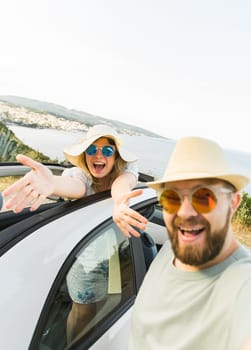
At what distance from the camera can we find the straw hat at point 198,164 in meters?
1.28

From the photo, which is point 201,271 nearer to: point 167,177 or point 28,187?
point 167,177

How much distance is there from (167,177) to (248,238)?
8238 mm

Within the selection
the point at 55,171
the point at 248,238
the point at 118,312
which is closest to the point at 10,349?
the point at 118,312

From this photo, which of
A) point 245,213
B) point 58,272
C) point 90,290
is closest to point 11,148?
point 245,213

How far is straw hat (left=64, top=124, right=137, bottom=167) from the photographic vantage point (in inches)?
86.3

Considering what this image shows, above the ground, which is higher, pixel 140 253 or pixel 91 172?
pixel 91 172

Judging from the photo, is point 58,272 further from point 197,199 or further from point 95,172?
point 95,172

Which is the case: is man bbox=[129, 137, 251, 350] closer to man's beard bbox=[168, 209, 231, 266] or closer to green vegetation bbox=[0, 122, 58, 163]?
man's beard bbox=[168, 209, 231, 266]

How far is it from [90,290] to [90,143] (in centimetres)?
87

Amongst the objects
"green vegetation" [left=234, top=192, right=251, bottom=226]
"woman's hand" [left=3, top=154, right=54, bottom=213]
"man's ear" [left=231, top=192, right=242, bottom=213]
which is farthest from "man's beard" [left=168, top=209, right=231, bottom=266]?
"green vegetation" [left=234, top=192, right=251, bottom=226]

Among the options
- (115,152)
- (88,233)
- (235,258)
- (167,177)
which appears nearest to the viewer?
(235,258)

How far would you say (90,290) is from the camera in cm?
175

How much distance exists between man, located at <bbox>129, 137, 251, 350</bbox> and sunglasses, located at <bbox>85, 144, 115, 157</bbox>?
2.70 feet

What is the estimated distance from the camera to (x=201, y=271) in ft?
3.98
